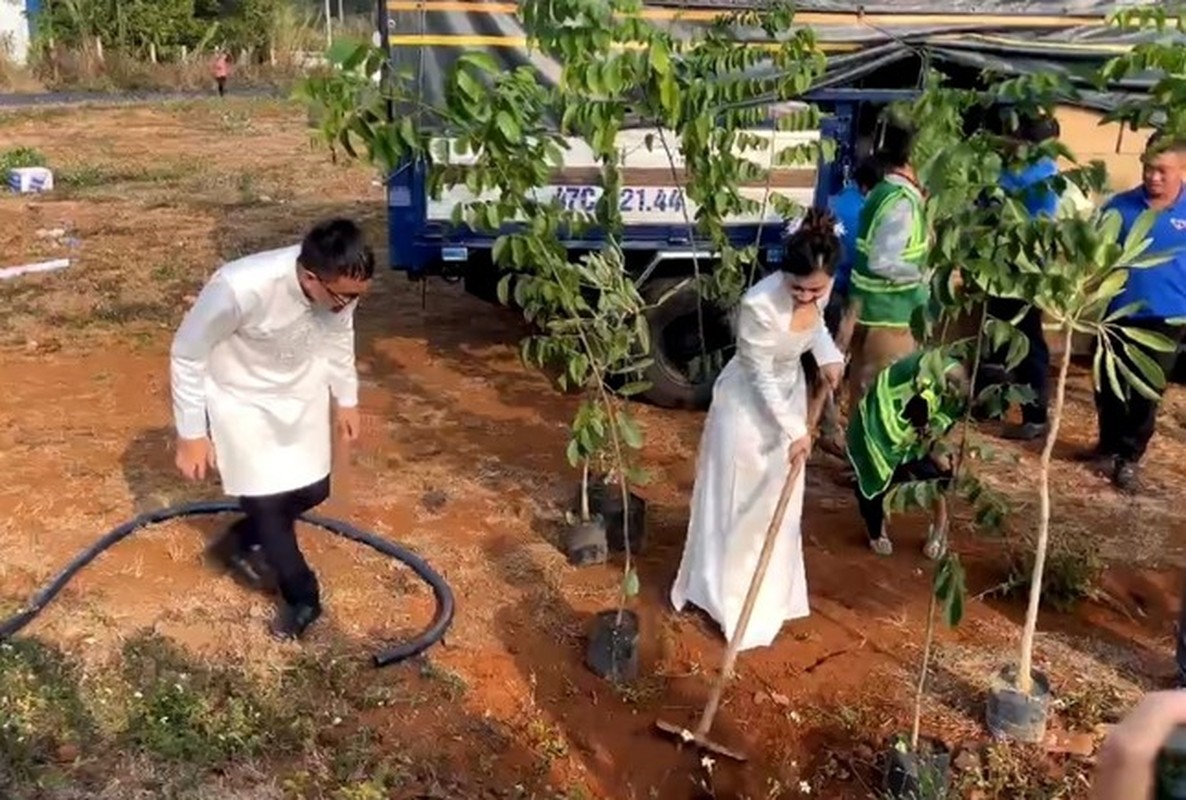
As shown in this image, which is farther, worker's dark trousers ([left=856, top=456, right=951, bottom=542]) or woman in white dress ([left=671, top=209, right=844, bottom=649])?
worker's dark trousers ([left=856, top=456, right=951, bottom=542])

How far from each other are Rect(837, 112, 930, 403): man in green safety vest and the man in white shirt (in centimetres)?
210

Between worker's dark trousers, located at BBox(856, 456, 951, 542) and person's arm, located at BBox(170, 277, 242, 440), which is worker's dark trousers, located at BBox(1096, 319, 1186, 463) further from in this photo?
person's arm, located at BBox(170, 277, 242, 440)

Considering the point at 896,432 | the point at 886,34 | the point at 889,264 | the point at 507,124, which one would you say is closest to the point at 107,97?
the point at 886,34

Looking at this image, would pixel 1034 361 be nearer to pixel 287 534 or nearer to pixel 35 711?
pixel 287 534

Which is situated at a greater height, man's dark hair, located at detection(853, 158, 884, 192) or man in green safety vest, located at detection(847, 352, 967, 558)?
man's dark hair, located at detection(853, 158, 884, 192)

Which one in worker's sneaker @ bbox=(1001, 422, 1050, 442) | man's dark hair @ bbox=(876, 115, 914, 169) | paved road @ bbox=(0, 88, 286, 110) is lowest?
paved road @ bbox=(0, 88, 286, 110)

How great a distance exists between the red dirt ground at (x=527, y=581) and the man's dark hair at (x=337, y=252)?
136cm

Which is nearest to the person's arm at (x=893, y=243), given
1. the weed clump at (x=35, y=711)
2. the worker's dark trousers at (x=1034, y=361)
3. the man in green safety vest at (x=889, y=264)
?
the man in green safety vest at (x=889, y=264)

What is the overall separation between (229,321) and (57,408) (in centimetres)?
330

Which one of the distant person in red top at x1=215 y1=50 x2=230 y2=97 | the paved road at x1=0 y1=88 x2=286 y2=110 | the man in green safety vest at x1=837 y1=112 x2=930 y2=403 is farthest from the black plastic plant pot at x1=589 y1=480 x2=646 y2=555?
the distant person in red top at x1=215 y1=50 x2=230 y2=97

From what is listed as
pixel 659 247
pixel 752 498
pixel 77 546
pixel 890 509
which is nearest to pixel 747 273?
pixel 659 247

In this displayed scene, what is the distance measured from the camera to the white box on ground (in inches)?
532

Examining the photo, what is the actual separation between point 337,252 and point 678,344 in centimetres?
347

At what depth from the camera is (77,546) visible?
4.88 m
